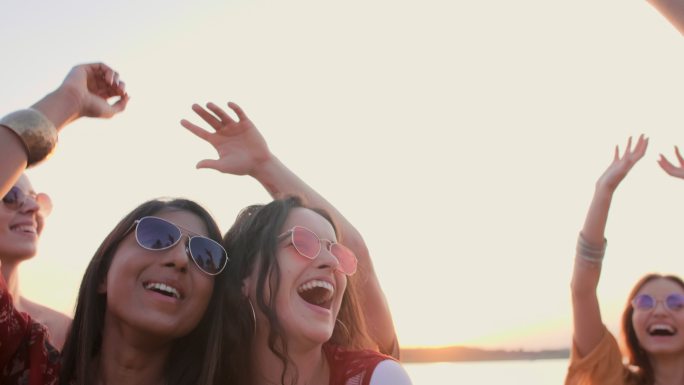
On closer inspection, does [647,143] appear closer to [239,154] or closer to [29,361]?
[239,154]

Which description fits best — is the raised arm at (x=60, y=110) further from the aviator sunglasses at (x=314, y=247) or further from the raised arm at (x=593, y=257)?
the raised arm at (x=593, y=257)

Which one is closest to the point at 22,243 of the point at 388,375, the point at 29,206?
the point at 29,206

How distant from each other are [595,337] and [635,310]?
72cm

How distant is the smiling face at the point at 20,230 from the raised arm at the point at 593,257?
4127 mm

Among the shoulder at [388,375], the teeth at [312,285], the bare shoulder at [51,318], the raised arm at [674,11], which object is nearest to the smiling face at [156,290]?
the teeth at [312,285]

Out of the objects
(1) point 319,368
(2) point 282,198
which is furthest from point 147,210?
(1) point 319,368

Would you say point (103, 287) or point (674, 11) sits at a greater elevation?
point (674, 11)

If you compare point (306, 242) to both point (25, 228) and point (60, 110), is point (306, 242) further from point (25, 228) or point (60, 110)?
point (25, 228)

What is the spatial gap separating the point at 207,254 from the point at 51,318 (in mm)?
2145

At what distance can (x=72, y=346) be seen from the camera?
3.06 metres

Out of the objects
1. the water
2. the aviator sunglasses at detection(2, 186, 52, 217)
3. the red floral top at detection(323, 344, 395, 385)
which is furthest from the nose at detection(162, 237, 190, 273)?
the water

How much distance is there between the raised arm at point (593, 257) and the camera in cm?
489

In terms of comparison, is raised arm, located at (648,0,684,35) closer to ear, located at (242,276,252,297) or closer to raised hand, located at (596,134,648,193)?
ear, located at (242,276,252,297)

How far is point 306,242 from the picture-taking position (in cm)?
325
